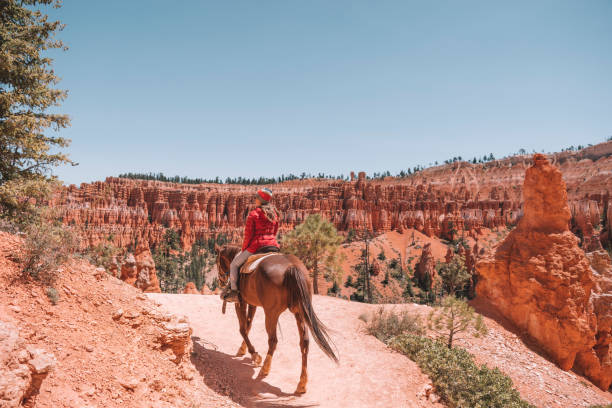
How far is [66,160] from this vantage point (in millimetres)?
9922

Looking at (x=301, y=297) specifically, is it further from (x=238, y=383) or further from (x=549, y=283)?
(x=549, y=283)

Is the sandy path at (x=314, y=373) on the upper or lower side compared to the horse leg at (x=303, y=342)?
lower

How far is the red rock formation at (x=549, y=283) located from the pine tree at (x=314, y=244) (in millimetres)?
9109

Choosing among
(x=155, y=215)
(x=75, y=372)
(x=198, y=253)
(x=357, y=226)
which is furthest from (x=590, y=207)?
(x=155, y=215)

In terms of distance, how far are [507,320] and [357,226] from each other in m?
70.0

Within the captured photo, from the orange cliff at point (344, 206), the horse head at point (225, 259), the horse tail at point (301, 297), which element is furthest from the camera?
the orange cliff at point (344, 206)

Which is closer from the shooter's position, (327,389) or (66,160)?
(327,389)

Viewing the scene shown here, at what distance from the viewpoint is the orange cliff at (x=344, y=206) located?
280 feet

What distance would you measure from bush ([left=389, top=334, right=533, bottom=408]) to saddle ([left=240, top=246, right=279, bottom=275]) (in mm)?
4873

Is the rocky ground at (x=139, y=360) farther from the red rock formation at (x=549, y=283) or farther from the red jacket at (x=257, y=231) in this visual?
the red rock formation at (x=549, y=283)

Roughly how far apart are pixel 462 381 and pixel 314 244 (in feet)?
48.3

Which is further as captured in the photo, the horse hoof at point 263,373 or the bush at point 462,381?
the bush at point 462,381

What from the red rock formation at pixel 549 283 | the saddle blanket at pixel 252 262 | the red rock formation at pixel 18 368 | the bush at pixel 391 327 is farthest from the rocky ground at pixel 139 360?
the red rock formation at pixel 549 283

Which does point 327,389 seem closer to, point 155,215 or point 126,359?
point 126,359
